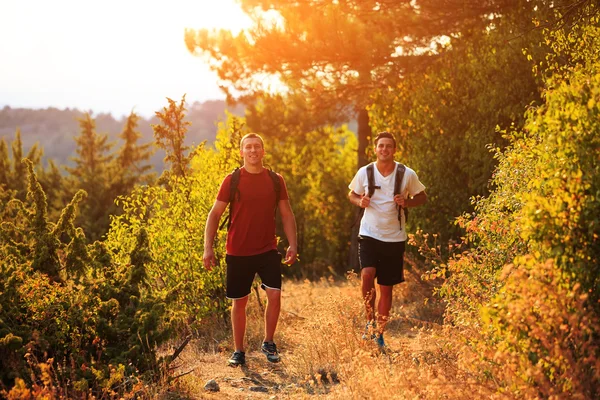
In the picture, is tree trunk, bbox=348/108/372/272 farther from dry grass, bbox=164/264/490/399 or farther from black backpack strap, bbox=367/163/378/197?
black backpack strap, bbox=367/163/378/197

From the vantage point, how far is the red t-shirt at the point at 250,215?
21.1 ft

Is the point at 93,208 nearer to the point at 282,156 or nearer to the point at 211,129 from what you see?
the point at 282,156

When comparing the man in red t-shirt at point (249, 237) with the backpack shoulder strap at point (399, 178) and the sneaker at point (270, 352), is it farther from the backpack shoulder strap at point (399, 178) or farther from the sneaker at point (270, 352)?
the backpack shoulder strap at point (399, 178)

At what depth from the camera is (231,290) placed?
656cm

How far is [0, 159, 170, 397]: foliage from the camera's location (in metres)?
4.95

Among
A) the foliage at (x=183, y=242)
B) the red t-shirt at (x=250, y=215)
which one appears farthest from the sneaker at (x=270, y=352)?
the foliage at (x=183, y=242)

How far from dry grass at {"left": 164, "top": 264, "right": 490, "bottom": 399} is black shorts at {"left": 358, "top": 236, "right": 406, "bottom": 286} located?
397 mm

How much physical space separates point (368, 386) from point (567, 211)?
6.09 feet

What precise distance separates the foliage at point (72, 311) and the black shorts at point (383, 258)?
212 centimetres

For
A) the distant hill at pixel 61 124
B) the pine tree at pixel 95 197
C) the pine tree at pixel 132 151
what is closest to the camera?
the pine tree at pixel 95 197

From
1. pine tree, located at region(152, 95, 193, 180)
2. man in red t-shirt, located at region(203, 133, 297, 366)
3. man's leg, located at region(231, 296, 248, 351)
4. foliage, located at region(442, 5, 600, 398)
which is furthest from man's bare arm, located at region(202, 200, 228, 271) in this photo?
foliage, located at region(442, 5, 600, 398)

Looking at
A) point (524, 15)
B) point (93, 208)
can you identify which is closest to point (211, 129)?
point (93, 208)

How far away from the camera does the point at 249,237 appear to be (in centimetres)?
645

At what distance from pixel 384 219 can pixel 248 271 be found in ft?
4.64
